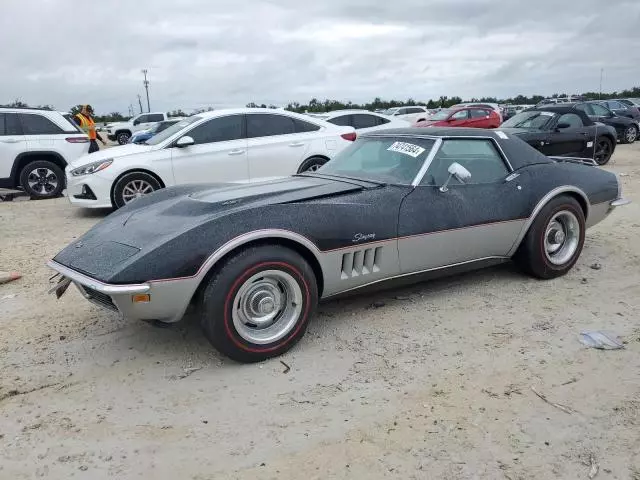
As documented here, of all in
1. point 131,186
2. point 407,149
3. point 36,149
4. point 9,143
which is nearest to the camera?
point 407,149

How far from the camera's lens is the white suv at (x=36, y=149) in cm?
1000

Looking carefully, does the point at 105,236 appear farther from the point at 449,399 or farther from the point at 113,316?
the point at 449,399

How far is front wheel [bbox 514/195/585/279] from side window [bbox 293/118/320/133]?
4920 mm

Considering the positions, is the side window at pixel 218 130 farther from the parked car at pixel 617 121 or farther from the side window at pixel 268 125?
the parked car at pixel 617 121

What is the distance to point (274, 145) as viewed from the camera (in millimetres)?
8633

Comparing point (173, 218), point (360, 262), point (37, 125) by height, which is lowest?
point (360, 262)

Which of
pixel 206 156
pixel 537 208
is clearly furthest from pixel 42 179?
pixel 537 208

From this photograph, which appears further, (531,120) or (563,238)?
(531,120)

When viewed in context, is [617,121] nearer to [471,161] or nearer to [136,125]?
[471,161]

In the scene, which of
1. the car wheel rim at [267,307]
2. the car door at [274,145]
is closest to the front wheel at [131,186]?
the car door at [274,145]

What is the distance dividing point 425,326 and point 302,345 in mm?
924

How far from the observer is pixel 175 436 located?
2.81 meters

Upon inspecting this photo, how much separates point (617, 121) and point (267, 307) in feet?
65.0

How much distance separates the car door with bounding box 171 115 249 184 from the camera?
26.6ft
